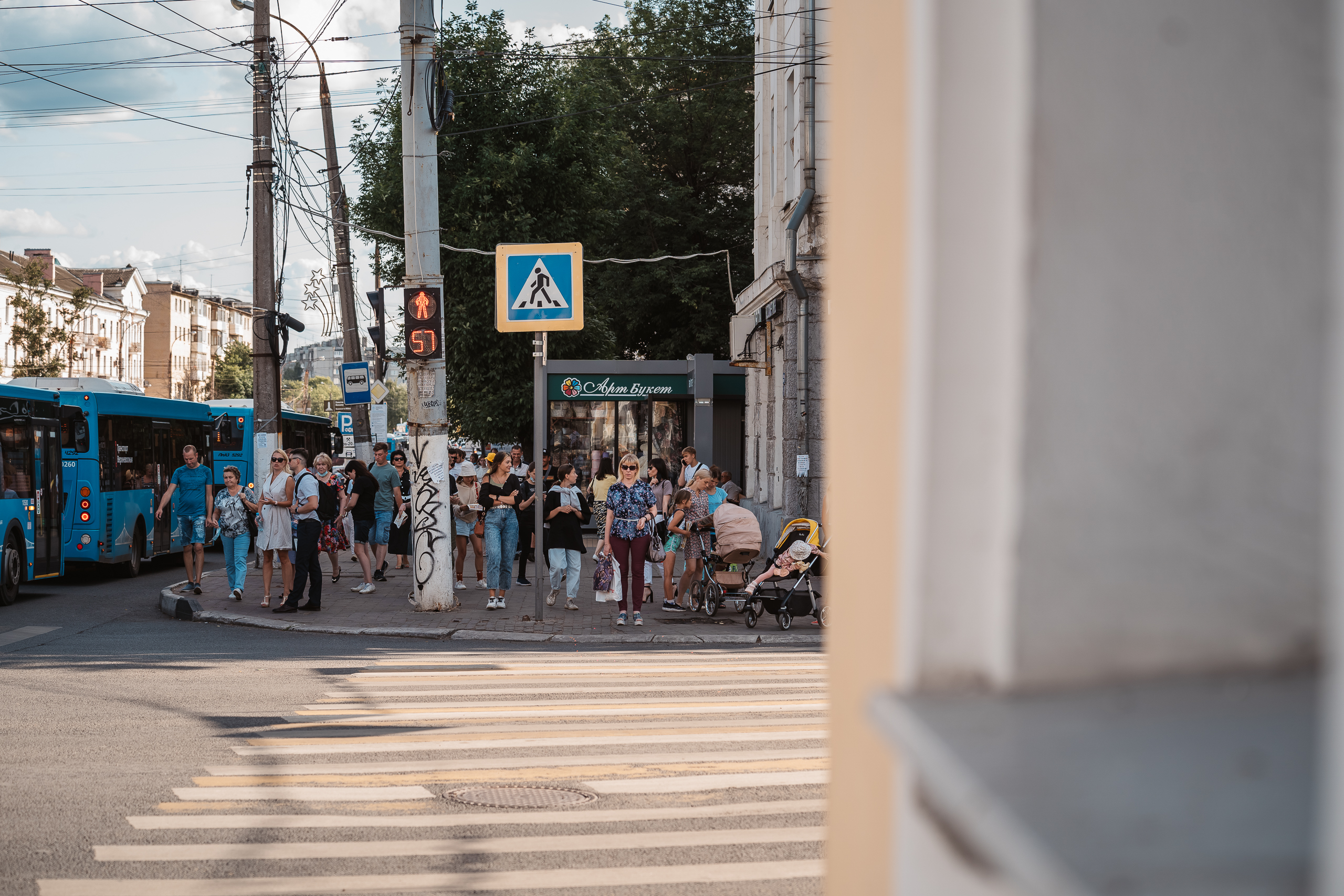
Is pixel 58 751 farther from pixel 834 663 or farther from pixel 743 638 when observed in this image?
pixel 743 638

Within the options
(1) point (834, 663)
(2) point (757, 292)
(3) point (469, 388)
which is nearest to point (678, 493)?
(2) point (757, 292)

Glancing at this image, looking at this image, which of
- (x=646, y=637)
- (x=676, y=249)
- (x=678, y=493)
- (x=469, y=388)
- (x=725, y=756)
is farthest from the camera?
(x=676, y=249)

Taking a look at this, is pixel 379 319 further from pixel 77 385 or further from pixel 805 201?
pixel 805 201

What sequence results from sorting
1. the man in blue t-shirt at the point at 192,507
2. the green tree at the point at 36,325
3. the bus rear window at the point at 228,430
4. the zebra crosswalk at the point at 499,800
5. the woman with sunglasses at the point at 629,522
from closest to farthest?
the zebra crosswalk at the point at 499,800 → the woman with sunglasses at the point at 629,522 → the man in blue t-shirt at the point at 192,507 → the bus rear window at the point at 228,430 → the green tree at the point at 36,325

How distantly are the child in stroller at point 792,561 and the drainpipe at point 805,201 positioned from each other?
659 cm

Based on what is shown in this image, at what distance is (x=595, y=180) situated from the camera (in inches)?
1366

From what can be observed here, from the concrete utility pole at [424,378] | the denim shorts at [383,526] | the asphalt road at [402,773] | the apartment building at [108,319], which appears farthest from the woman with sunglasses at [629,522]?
the apartment building at [108,319]

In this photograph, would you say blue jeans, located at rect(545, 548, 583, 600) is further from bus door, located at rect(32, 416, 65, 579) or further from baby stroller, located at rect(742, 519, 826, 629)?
bus door, located at rect(32, 416, 65, 579)

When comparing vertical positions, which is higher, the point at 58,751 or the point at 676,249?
the point at 676,249

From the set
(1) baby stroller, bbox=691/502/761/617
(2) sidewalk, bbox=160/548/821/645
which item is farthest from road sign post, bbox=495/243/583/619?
(1) baby stroller, bbox=691/502/761/617

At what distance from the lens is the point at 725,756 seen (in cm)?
645

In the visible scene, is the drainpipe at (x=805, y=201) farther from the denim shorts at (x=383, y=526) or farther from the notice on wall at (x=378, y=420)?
the notice on wall at (x=378, y=420)

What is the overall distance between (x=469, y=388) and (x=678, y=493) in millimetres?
19862

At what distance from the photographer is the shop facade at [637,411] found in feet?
97.0
